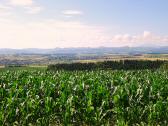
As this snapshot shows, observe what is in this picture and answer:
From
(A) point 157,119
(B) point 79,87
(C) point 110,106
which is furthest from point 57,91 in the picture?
(A) point 157,119

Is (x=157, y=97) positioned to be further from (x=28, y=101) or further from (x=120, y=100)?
(x=28, y=101)

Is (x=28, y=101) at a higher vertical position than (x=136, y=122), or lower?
higher

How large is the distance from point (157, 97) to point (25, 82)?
440 inches

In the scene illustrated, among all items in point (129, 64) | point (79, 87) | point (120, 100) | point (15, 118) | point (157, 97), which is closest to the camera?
point (15, 118)

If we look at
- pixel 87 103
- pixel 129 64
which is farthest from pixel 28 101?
pixel 129 64

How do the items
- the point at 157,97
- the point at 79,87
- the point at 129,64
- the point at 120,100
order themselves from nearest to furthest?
the point at 120,100, the point at 157,97, the point at 79,87, the point at 129,64

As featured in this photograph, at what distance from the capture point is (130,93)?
70.7 feet

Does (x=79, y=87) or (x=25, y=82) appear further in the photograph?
(x=25, y=82)

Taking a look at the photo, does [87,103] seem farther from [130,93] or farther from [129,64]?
[129,64]

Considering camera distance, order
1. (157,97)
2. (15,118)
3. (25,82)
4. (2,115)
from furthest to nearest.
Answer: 1. (25,82)
2. (157,97)
3. (15,118)
4. (2,115)

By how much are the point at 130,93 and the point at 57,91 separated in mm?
4919

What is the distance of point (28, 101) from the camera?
56.7 ft

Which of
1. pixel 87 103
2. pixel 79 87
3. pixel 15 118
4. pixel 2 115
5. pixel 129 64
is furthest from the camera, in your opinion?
pixel 129 64

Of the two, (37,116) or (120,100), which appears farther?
(120,100)
